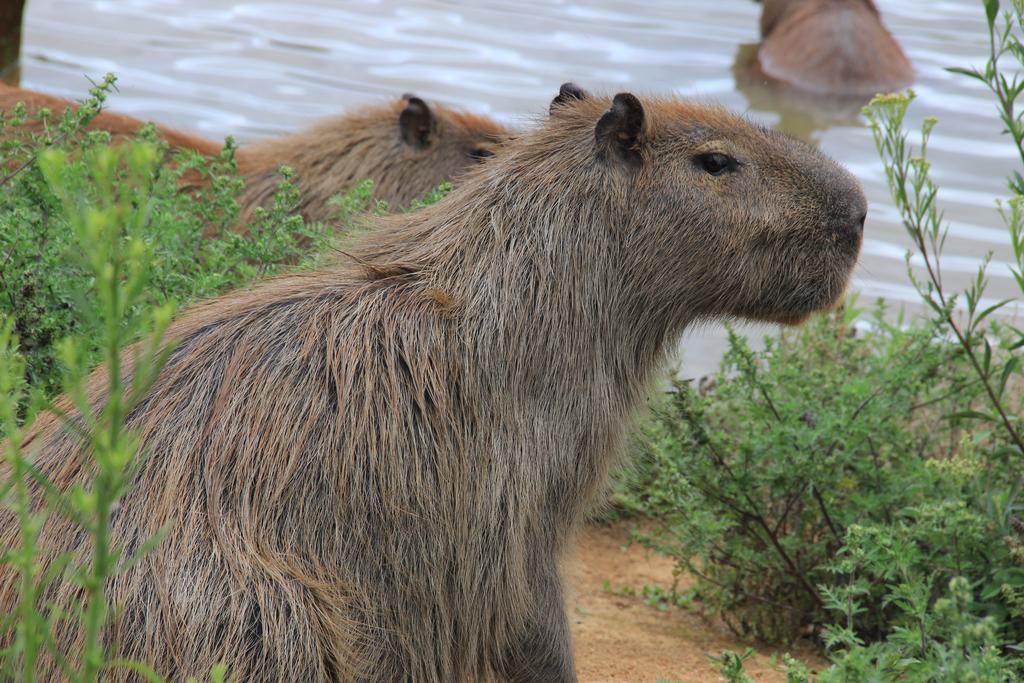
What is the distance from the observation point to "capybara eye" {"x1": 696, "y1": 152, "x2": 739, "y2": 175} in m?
3.34

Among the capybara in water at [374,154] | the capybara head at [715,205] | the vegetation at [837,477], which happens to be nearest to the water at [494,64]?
the capybara in water at [374,154]

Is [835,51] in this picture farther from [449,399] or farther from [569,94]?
[449,399]

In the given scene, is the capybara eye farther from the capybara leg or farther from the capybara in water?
the capybara in water

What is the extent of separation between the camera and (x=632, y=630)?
447cm

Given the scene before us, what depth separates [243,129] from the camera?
362 inches

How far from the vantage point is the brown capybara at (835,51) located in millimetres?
10406

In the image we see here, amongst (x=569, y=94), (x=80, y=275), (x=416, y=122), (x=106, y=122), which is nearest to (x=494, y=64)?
(x=416, y=122)

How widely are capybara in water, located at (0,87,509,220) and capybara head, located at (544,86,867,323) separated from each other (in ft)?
8.94

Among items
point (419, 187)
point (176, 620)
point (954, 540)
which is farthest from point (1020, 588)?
point (419, 187)

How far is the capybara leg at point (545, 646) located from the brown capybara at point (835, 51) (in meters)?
8.00

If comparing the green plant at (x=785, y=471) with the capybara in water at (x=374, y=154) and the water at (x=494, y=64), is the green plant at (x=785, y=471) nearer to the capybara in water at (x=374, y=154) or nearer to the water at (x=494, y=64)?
the capybara in water at (x=374, y=154)

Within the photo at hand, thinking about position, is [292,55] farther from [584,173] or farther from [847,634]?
[847,634]

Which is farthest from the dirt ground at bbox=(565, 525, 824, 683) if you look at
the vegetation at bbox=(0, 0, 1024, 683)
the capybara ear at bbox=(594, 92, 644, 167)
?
the capybara ear at bbox=(594, 92, 644, 167)

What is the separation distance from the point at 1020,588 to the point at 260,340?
2252mm
